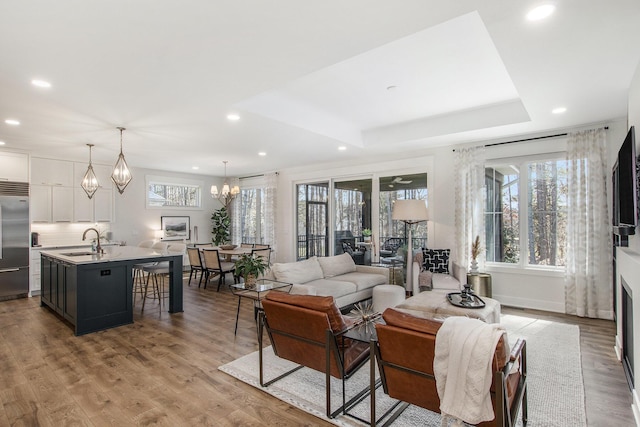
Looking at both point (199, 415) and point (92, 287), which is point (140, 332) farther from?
point (199, 415)

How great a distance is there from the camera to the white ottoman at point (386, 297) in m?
4.51

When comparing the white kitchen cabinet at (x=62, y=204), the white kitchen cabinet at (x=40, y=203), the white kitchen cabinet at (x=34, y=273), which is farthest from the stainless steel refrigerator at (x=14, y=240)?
the white kitchen cabinet at (x=62, y=204)

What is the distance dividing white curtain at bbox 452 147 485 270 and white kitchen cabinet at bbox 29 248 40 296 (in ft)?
25.6

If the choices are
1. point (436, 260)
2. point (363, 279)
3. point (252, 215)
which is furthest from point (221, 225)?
point (436, 260)

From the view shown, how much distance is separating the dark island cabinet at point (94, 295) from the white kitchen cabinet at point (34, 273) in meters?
2.13

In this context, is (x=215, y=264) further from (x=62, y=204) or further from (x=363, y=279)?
(x=62, y=204)

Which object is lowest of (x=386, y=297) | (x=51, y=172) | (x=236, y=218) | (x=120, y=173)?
(x=386, y=297)

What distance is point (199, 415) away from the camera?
7.79 feet

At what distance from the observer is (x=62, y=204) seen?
6.80 meters

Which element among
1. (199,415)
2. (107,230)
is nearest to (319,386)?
(199,415)

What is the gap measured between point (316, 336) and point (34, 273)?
666cm

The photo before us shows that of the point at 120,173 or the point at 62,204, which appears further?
the point at 62,204

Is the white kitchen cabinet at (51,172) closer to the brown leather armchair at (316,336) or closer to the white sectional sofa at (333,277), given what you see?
the white sectional sofa at (333,277)

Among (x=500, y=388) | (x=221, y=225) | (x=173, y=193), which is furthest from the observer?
(x=221, y=225)
